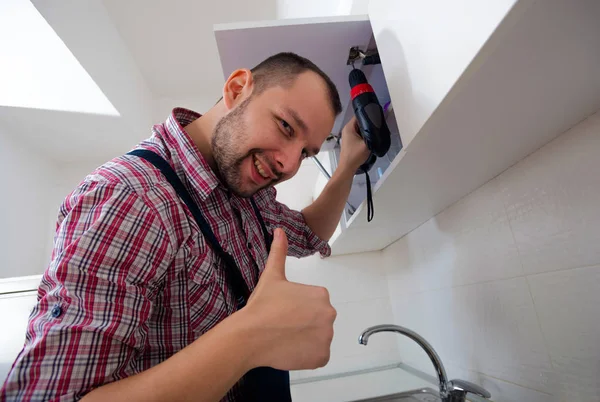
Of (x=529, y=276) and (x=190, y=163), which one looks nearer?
(x=190, y=163)

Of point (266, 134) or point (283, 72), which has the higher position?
point (283, 72)

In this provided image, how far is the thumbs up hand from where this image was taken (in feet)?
1.15

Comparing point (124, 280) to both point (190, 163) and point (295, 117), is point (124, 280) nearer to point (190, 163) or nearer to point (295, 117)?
point (190, 163)

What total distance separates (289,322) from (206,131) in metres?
0.44

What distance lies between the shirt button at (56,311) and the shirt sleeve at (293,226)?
1.68 ft

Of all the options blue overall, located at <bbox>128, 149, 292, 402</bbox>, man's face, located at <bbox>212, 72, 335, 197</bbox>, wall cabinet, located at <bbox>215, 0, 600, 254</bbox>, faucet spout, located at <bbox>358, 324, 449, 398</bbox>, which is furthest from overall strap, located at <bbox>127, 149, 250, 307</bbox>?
faucet spout, located at <bbox>358, 324, 449, 398</bbox>

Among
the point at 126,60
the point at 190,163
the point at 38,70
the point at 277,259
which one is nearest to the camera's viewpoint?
the point at 277,259

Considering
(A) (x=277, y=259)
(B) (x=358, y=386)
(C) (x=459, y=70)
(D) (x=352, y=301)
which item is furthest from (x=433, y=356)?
(C) (x=459, y=70)

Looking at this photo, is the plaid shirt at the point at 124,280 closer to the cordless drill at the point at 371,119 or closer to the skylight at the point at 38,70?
the cordless drill at the point at 371,119

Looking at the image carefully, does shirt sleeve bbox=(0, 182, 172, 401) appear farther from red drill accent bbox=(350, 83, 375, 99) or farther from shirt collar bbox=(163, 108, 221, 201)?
red drill accent bbox=(350, 83, 375, 99)

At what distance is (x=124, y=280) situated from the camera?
1.15 feet

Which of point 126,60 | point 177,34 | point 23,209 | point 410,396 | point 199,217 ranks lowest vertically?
point 410,396

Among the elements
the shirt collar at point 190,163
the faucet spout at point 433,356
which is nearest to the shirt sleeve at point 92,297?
the shirt collar at point 190,163

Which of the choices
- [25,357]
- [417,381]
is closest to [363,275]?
[417,381]
